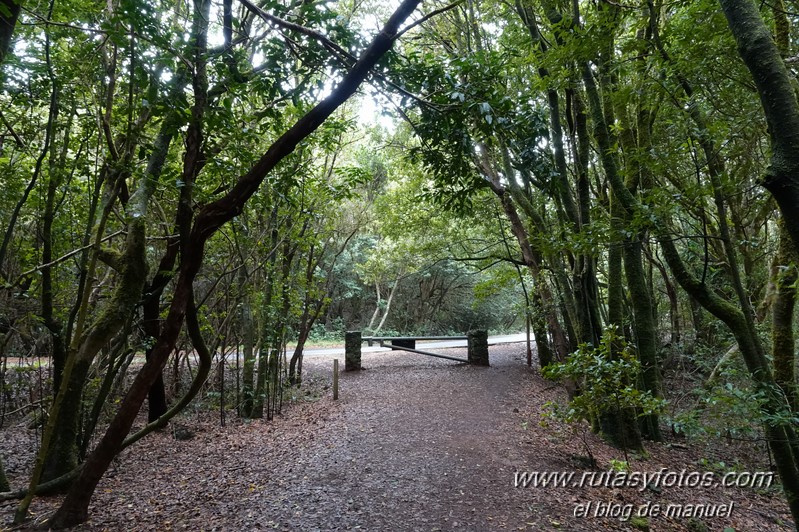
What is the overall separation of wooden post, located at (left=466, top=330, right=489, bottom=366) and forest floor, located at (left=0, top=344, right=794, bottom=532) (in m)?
4.15

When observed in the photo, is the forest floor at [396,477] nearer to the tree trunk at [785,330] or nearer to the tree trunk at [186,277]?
the tree trunk at [186,277]

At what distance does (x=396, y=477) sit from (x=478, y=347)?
26.7 ft

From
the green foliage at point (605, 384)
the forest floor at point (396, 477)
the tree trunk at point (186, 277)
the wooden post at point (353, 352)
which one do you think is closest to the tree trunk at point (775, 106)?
the tree trunk at point (186, 277)

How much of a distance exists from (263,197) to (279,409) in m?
4.70

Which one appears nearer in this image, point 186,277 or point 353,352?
point 186,277

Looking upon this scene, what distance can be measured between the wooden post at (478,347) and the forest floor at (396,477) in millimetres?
4148

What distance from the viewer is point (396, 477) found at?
472 cm

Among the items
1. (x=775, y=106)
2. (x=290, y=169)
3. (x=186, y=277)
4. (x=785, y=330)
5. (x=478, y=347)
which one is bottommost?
(x=478, y=347)

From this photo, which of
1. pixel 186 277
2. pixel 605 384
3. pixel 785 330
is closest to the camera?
pixel 186 277

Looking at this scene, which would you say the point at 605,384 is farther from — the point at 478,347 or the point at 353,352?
the point at 353,352

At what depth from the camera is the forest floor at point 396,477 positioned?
3869 millimetres

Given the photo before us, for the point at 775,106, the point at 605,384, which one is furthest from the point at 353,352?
the point at 775,106

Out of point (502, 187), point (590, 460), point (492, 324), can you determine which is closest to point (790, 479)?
point (590, 460)

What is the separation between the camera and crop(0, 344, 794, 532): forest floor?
3869 mm
